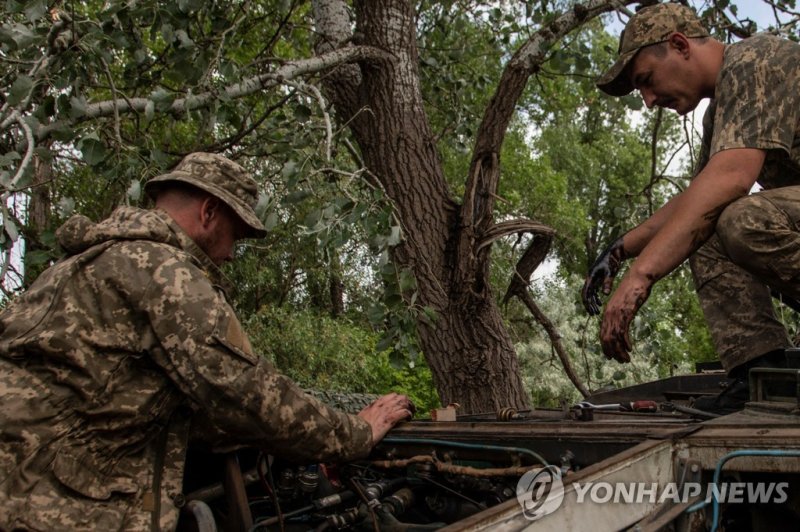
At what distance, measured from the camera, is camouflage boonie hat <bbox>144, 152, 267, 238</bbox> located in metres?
3.17

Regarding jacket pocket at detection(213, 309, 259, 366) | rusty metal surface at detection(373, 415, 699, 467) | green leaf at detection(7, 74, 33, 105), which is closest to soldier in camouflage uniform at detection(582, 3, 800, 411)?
rusty metal surface at detection(373, 415, 699, 467)

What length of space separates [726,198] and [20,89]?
3.16 meters

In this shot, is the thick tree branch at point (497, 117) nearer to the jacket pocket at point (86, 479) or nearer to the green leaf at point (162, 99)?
the green leaf at point (162, 99)

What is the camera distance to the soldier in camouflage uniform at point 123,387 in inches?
102

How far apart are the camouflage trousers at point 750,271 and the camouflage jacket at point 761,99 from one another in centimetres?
22

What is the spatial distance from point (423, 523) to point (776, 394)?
1386 millimetres

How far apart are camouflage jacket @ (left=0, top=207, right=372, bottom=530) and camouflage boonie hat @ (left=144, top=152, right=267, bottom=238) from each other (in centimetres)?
32

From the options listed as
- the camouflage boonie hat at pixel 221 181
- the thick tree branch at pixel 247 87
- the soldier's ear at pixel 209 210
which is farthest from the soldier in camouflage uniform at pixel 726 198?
the thick tree branch at pixel 247 87

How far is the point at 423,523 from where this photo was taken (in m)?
3.18

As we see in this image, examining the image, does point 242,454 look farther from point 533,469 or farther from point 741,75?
point 741,75

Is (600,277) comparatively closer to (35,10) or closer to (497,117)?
(497,117)

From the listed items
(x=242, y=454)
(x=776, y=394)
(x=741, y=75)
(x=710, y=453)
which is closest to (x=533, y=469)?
(x=710, y=453)

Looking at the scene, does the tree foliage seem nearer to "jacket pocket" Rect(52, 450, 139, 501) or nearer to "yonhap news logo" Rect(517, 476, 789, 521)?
"jacket pocket" Rect(52, 450, 139, 501)

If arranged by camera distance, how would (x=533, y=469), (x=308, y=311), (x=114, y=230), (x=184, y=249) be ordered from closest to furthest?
(x=533, y=469) → (x=114, y=230) → (x=184, y=249) → (x=308, y=311)
